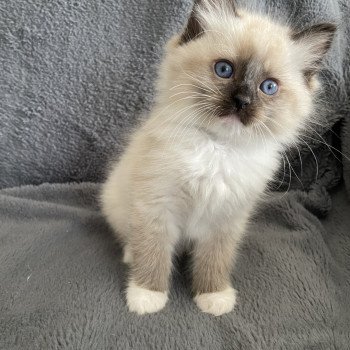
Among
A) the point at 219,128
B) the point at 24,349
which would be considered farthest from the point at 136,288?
the point at 219,128

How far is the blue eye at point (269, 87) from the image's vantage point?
940mm

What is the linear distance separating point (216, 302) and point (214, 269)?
8 cm

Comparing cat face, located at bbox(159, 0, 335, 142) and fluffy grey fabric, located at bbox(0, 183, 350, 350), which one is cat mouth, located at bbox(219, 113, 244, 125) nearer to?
cat face, located at bbox(159, 0, 335, 142)

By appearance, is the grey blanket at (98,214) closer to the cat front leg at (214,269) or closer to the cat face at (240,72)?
the cat front leg at (214,269)

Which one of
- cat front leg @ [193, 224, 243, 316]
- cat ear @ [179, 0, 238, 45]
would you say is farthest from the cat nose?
cat front leg @ [193, 224, 243, 316]

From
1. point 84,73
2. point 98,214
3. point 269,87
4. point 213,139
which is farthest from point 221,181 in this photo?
point 84,73

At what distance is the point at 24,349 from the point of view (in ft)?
2.91

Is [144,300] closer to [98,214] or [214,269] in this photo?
[214,269]

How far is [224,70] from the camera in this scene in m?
0.94

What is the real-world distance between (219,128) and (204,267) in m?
0.35

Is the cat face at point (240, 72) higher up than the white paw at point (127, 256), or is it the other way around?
the cat face at point (240, 72)

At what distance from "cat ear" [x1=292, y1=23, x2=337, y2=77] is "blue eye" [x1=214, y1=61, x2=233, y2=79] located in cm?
20

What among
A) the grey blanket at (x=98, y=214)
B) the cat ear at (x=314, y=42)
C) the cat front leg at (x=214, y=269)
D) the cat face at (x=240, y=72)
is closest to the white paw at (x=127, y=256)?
the grey blanket at (x=98, y=214)

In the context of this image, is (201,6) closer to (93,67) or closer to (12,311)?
(93,67)
